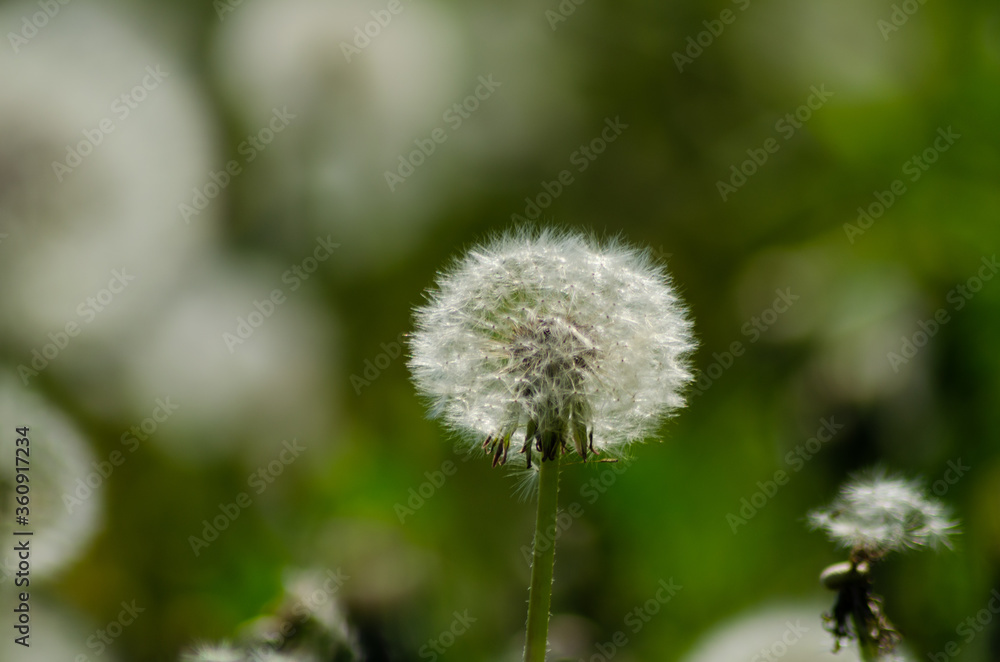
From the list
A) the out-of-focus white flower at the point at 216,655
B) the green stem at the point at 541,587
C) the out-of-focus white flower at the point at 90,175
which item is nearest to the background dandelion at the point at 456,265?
the out-of-focus white flower at the point at 90,175

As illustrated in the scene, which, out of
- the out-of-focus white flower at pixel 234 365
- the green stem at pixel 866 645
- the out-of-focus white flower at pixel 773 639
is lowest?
the green stem at pixel 866 645

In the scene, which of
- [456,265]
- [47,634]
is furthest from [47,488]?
[456,265]

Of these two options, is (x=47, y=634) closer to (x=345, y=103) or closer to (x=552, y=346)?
(x=552, y=346)

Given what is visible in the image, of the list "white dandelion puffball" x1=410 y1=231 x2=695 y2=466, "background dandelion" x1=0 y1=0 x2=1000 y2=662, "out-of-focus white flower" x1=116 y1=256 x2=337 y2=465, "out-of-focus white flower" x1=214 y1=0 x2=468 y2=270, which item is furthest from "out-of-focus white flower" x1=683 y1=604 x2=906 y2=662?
"out-of-focus white flower" x1=214 y1=0 x2=468 y2=270

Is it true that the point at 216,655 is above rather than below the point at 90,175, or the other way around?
below

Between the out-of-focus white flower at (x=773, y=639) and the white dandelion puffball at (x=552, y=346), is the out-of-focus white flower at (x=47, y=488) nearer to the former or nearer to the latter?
the white dandelion puffball at (x=552, y=346)

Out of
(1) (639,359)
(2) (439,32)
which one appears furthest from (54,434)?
(2) (439,32)

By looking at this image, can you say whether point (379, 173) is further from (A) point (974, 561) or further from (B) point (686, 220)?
(A) point (974, 561)
